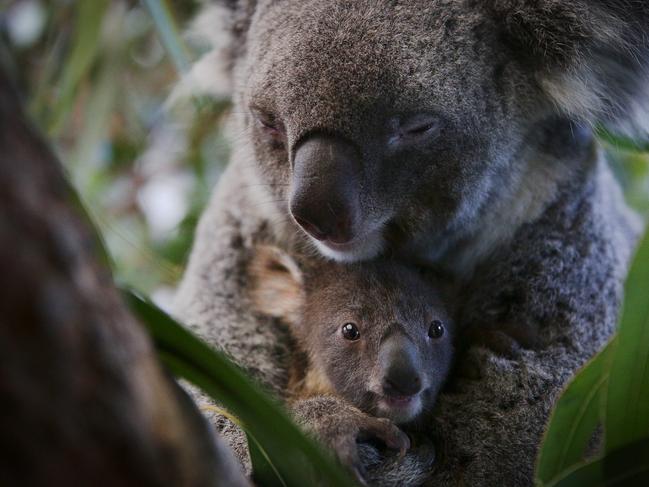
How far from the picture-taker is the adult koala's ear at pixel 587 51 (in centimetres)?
233

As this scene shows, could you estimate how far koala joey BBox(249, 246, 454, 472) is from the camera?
218 centimetres

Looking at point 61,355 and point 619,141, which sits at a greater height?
point 61,355

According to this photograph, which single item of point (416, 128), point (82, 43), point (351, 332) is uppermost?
point (82, 43)

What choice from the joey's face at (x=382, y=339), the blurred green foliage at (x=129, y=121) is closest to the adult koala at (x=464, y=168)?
the joey's face at (x=382, y=339)

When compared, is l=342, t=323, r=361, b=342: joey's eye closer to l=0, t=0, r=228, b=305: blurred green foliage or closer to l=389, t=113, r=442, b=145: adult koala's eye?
l=389, t=113, r=442, b=145: adult koala's eye

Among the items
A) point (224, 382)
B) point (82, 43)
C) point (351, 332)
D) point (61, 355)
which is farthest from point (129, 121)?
point (61, 355)

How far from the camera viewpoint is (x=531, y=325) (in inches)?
102

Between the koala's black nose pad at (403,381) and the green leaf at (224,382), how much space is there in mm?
662

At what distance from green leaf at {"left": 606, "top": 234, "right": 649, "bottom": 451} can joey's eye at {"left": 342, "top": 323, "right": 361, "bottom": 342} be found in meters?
0.90

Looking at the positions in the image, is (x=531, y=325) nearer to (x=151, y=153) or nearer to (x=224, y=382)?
(x=224, y=382)

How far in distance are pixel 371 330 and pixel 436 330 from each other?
20 centimetres

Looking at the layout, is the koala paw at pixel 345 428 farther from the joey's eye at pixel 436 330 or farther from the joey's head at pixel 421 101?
the joey's head at pixel 421 101

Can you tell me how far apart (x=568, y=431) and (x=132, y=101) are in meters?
3.64

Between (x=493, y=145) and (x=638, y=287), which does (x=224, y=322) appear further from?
(x=638, y=287)
